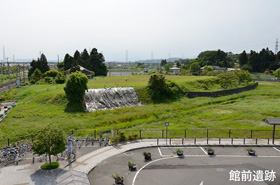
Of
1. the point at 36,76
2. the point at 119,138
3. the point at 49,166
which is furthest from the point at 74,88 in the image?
the point at 36,76

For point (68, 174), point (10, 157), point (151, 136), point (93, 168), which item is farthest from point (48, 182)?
point (151, 136)

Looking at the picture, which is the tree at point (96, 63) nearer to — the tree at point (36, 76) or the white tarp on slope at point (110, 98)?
the tree at point (36, 76)

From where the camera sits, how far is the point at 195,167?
722 inches

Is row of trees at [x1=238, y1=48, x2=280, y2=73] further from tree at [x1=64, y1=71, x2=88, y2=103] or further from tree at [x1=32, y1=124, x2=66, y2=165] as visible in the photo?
tree at [x1=32, y1=124, x2=66, y2=165]

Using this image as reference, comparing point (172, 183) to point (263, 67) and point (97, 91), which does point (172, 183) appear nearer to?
point (97, 91)

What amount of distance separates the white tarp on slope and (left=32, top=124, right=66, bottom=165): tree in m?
26.7

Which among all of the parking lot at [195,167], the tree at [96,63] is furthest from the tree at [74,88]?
the tree at [96,63]

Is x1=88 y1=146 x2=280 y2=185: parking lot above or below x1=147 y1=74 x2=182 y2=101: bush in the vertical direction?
below

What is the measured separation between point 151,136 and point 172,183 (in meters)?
10.5

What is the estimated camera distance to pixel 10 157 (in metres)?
19.0

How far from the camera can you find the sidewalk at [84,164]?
51.5ft

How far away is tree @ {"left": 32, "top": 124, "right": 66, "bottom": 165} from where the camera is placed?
16.5 m

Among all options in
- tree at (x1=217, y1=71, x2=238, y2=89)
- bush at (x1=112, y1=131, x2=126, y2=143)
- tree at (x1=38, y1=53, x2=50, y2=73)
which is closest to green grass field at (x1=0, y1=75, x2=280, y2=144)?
bush at (x1=112, y1=131, x2=126, y2=143)

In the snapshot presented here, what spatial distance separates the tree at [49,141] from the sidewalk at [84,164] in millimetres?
1640
